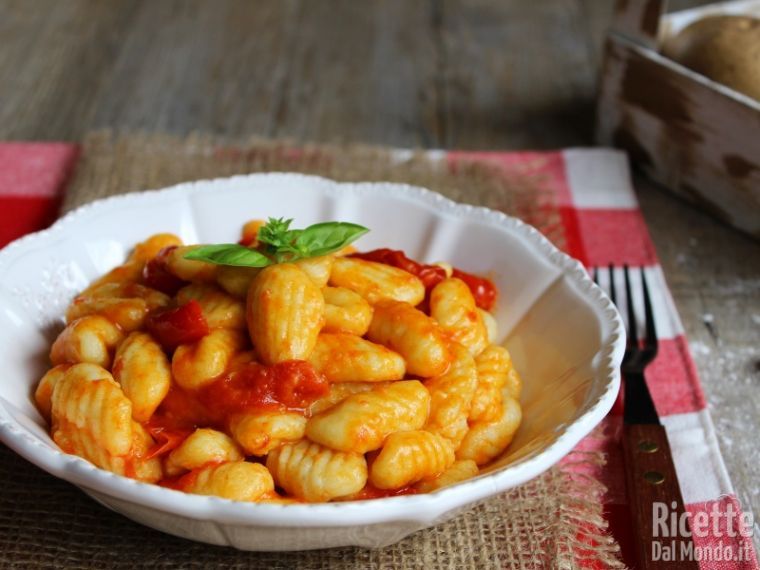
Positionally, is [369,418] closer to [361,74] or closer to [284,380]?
[284,380]

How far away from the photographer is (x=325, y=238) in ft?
4.15

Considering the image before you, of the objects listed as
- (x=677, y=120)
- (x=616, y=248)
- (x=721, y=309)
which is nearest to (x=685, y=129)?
(x=677, y=120)

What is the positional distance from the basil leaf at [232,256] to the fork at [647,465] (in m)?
0.59

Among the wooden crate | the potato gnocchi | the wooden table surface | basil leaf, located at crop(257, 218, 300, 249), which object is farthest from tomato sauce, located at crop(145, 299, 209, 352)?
the wooden crate

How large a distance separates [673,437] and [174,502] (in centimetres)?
82

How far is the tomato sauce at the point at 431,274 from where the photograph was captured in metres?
1.37

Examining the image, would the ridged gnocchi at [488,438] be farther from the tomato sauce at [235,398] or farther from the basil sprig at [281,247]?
the basil sprig at [281,247]

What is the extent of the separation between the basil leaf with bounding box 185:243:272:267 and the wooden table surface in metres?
1.02

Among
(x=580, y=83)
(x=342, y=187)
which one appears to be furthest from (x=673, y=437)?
(x=580, y=83)

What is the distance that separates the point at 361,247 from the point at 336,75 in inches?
49.0

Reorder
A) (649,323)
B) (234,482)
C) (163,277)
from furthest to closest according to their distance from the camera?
(649,323) < (163,277) < (234,482)

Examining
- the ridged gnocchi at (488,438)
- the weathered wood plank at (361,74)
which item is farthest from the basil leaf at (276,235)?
the weathered wood plank at (361,74)

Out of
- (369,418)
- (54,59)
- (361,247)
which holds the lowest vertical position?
(54,59)

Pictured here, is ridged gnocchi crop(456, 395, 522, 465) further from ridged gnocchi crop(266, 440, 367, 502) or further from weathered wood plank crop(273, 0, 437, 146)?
weathered wood plank crop(273, 0, 437, 146)
